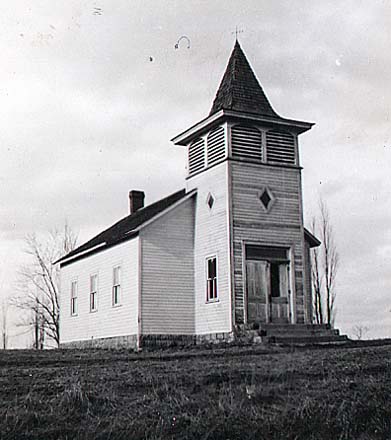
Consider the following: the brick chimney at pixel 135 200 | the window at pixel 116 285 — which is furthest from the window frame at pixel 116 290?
the brick chimney at pixel 135 200

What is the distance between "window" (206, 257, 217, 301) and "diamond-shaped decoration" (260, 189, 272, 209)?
2697 millimetres

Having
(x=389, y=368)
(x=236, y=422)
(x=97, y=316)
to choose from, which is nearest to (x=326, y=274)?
(x=97, y=316)

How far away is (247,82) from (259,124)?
104 inches

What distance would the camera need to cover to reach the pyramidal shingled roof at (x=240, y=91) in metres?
30.0

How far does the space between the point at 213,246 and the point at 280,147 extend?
4.53m

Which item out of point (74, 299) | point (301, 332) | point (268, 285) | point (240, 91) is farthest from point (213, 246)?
point (74, 299)

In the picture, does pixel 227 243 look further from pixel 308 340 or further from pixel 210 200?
pixel 308 340

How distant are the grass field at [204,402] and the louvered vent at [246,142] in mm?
12474

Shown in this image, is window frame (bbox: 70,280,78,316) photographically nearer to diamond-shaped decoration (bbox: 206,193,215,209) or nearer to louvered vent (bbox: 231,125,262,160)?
diamond-shaped decoration (bbox: 206,193,215,209)

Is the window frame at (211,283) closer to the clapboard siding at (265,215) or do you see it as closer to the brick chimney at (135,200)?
the clapboard siding at (265,215)

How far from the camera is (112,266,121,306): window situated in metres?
31.3

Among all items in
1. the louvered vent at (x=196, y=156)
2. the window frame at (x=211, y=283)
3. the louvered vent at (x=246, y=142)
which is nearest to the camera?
the window frame at (x=211, y=283)

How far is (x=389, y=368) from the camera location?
1670 centimetres

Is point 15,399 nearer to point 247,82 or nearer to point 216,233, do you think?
point 216,233
